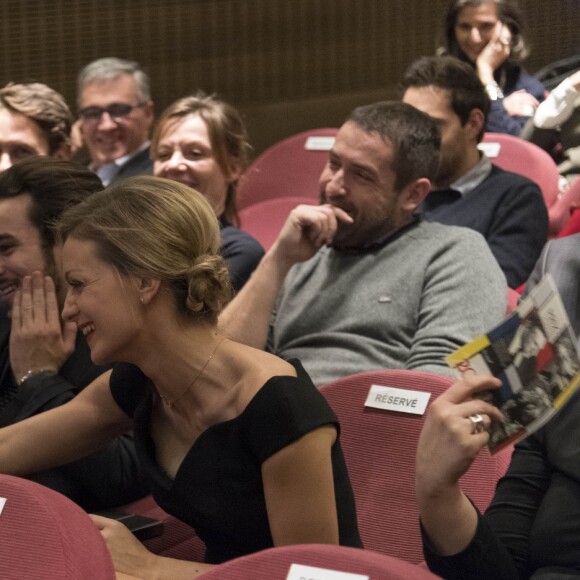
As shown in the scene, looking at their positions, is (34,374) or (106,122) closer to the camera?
(34,374)

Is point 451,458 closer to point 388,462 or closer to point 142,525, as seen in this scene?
point 388,462

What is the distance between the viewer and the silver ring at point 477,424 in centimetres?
144

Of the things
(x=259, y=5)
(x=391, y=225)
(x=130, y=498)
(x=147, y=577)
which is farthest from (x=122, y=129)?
(x=147, y=577)

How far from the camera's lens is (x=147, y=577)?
1.75 meters

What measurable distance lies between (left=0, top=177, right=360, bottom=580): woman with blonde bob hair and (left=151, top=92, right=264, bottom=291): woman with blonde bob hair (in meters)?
1.49

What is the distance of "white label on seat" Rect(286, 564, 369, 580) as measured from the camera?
116cm

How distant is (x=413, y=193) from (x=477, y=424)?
1.44m

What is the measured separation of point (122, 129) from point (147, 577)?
2.82 m

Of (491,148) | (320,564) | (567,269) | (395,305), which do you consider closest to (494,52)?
(491,148)

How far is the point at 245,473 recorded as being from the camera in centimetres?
168

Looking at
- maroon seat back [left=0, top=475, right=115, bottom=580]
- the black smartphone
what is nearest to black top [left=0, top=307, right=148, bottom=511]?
the black smartphone

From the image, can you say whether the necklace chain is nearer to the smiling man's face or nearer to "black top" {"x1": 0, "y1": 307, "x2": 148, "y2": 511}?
"black top" {"x1": 0, "y1": 307, "x2": 148, "y2": 511}

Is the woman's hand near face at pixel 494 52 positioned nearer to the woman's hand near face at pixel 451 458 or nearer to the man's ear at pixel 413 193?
the man's ear at pixel 413 193

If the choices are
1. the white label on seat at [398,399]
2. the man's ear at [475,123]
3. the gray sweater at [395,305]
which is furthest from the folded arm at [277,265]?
the man's ear at [475,123]
